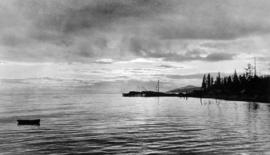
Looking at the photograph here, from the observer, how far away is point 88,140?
41562mm

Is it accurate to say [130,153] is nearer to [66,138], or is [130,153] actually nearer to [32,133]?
[66,138]

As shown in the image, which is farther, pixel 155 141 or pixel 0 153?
pixel 155 141

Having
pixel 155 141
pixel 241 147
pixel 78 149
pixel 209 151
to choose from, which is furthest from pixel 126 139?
pixel 241 147

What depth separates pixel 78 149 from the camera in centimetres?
3534

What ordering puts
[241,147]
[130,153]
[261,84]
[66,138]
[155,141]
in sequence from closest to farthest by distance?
[130,153]
[241,147]
[155,141]
[66,138]
[261,84]

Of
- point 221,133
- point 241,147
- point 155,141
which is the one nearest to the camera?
point 241,147

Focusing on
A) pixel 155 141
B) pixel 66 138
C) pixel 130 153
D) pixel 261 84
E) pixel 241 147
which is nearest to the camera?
pixel 130 153

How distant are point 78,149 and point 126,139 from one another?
934 cm

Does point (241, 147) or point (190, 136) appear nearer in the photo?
point (241, 147)

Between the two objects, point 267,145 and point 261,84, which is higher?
point 261,84

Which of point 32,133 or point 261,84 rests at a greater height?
point 261,84

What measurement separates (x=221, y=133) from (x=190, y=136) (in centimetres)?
666

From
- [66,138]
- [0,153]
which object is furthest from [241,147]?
[0,153]

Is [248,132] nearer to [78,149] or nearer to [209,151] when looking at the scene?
[209,151]
